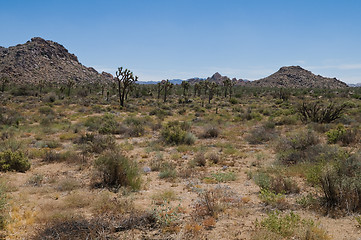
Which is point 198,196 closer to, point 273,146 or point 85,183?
point 85,183

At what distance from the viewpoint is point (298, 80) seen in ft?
309

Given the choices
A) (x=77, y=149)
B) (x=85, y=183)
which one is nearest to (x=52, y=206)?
(x=85, y=183)

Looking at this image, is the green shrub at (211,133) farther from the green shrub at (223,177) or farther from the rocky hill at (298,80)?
the rocky hill at (298,80)

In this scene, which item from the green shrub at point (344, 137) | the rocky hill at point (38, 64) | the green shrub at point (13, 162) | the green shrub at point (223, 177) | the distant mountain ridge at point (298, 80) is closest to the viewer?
the green shrub at point (223, 177)

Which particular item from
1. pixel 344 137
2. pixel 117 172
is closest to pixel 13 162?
pixel 117 172

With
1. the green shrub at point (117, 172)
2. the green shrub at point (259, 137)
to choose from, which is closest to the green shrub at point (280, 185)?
the green shrub at point (117, 172)

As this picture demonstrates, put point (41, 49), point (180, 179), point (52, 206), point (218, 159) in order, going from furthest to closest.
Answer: point (41, 49) < point (218, 159) < point (180, 179) < point (52, 206)

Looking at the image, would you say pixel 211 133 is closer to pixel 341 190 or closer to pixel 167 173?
pixel 167 173

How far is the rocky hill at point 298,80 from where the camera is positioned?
3481 inches

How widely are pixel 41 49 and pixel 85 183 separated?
96929 mm

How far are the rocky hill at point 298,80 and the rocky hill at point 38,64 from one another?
74.2m

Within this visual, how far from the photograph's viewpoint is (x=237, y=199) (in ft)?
19.8

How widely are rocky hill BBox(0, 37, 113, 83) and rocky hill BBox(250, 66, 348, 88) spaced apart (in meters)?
74.2

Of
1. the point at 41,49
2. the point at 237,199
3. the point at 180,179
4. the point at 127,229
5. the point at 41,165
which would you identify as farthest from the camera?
the point at 41,49
